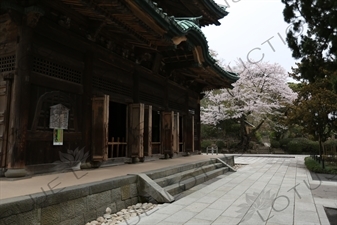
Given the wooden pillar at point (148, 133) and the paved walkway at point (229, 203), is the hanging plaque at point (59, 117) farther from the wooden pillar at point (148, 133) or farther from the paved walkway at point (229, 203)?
the wooden pillar at point (148, 133)

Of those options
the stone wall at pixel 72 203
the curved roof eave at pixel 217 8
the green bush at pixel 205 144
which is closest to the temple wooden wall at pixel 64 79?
the stone wall at pixel 72 203

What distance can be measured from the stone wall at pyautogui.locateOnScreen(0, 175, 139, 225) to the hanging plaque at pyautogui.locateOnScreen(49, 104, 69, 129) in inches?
73.3

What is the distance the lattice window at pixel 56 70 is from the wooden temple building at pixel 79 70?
0.02 m

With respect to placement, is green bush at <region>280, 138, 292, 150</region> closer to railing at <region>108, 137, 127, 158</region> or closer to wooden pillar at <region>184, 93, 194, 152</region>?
wooden pillar at <region>184, 93, 194, 152</region>

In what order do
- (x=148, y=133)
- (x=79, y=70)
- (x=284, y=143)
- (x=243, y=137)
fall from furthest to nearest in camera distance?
(x=284, y=143) → (x=243, y=137) → (x=148, y=133) → (x=79, y=70)

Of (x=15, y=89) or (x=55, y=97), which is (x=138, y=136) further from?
(x=15, y=89)

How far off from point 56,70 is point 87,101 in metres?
1.08

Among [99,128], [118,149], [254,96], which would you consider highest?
[254,96]

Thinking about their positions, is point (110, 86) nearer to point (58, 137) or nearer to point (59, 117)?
point (59, 117)

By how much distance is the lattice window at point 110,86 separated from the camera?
6.85 meters

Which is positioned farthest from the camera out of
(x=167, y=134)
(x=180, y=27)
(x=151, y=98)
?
(x=167, y=134)

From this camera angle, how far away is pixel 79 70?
247 inches

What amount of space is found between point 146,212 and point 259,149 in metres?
24.4

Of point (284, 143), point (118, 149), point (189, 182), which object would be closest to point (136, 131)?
point (118, 149)
